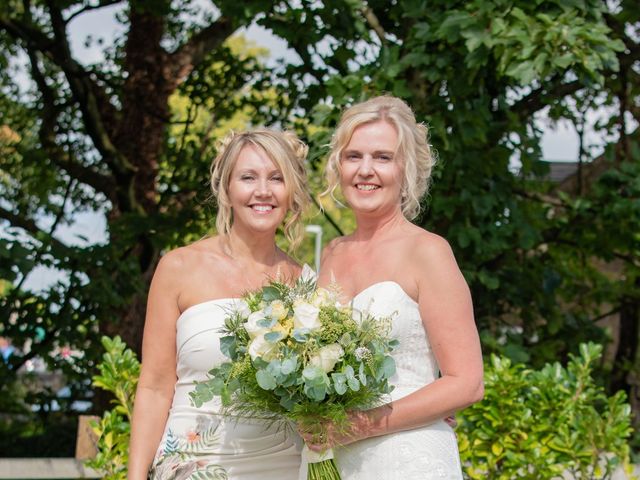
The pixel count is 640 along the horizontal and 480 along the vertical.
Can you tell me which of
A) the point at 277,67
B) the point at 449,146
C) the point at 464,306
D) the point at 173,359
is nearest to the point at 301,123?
the point at 277,67

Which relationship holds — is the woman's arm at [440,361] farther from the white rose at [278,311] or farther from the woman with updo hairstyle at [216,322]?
the woman with updo hairstyle at [216,322]

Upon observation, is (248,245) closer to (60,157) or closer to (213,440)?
(213,440)

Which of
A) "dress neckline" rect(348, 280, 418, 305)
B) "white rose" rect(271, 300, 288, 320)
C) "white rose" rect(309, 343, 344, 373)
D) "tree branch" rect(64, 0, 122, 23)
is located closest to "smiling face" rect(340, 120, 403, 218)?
"dress neckline" rect(348, 280, 418, 305)

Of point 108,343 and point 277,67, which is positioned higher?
point 277,67

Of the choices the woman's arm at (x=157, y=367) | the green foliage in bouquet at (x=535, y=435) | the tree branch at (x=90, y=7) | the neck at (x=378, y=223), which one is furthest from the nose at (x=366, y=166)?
the tree branch at (x=90, y=7)

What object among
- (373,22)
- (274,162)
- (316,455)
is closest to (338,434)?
(316,455)

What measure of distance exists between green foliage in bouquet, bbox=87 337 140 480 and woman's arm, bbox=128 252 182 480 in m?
1.53

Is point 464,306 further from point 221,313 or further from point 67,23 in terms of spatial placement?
point 67,23

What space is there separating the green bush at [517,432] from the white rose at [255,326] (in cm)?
233

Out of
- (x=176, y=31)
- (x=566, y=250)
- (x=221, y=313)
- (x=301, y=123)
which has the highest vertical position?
(x=176, y=31)

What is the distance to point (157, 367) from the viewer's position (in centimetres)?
361

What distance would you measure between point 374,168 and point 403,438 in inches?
34.3

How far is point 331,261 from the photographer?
11.5 ft

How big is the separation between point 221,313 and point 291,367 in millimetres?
810
